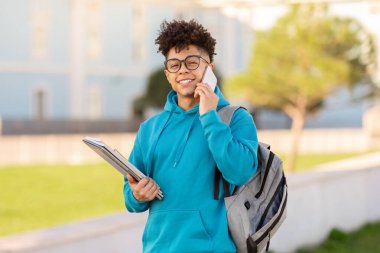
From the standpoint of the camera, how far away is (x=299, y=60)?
862 inches

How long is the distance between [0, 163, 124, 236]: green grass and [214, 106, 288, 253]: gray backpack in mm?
7055

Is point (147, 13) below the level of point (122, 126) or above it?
above

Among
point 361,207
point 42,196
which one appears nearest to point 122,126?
point 42,196

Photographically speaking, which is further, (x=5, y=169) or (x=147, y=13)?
(x=147, y=13)

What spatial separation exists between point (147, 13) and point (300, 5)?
22297 millimetres

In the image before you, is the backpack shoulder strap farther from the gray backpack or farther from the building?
the building

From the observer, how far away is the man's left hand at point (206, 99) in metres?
2.75

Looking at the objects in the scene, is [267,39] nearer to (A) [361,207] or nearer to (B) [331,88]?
(B) [331,88]

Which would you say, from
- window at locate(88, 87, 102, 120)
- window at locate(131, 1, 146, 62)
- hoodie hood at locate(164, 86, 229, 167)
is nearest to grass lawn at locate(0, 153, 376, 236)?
hoodie hood at locate(164, 86, 229, 167)

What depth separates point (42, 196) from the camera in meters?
14.4

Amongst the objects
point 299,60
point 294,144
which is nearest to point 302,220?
point 294,144

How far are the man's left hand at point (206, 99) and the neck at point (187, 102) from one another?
100 mm

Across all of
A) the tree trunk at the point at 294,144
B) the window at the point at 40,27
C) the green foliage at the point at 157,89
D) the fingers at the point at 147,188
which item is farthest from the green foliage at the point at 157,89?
the fingers at the point at 147,188

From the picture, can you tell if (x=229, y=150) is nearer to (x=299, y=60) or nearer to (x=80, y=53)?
(x=299, y=60)
